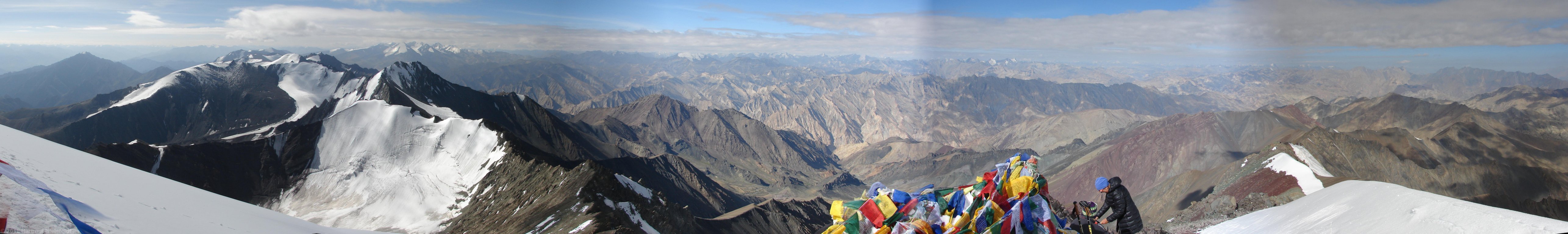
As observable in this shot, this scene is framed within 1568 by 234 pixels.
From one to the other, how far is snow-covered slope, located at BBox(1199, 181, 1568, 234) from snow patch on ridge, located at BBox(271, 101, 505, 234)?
46873mm

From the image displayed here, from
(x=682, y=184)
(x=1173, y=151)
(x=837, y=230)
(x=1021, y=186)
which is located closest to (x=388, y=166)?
(x=837, y=230)

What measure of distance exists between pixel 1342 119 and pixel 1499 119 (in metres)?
29.7

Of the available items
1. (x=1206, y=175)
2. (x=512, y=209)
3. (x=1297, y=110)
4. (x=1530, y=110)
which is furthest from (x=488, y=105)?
(x=1530, y=110)

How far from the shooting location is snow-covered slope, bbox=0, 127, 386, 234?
10.3 m

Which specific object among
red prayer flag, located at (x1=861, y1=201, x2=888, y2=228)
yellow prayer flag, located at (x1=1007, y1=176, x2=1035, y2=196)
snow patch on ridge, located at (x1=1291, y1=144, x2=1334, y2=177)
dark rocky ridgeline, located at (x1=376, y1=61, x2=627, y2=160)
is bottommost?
dark rocky ridgeline, located at (x1=376, y1=61, x2=627, y2=160)

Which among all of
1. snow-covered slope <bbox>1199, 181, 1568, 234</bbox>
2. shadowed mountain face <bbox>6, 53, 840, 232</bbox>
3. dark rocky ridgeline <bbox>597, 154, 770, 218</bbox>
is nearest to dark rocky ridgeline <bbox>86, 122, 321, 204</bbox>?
shadowed mountain face <bbox>6, 53, 840, 232</bbox>

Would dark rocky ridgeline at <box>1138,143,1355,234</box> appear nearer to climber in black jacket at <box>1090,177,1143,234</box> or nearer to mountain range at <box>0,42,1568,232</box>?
mountain range at <box>0,42,1568,232</box>

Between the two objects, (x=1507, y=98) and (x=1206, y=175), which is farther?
(x=1507, y=98)

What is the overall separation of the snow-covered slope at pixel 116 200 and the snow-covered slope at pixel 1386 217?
22066 millimetres

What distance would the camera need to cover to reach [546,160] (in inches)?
2146

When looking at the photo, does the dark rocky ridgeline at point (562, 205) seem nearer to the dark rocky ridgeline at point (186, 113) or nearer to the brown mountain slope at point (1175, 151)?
the dark rocky ridgeline at point (186, 113)

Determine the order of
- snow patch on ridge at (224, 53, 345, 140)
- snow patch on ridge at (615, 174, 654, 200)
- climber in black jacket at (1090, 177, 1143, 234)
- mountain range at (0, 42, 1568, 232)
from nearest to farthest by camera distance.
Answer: climber in black jacket at (1090, 177, 1143, 234), mountain range at (0, 42, 1568, 232), snow patch on ridge at (615, 174, 654, 200), snow patch on ridge at (224, 53, 345, 140)

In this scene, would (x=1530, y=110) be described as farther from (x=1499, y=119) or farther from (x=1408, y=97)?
(x=1408, y=97)

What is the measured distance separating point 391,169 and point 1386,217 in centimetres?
6193
